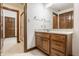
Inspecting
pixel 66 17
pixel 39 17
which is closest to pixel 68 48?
pixel 66 17

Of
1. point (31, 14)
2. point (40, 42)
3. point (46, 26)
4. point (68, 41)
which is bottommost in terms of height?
point (40, 42)

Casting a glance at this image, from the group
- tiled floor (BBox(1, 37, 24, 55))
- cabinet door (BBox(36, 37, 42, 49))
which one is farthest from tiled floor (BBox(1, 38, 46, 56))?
cabinet door (BBox(36, 37, 42, 49))

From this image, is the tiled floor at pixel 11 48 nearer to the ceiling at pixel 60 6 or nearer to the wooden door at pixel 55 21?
the wooden door at pixel 55 21

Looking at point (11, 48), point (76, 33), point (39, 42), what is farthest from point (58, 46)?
point (11, 48)

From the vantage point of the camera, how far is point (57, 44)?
1.59 metres

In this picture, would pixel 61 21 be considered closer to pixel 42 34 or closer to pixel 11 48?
pixel 42 34

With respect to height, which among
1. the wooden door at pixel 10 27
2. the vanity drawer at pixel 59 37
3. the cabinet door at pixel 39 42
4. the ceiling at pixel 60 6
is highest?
the ceiling at pixel 60 6

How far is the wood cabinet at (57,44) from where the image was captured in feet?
4.75

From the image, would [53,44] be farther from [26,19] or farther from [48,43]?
[26,19]

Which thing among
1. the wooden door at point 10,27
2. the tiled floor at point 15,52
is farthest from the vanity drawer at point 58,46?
the wooden door at point 10,27

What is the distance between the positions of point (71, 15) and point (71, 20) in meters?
0.10

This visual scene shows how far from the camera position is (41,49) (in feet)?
6.97

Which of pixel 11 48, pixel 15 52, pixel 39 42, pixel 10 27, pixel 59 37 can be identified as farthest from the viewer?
pixel 10 27

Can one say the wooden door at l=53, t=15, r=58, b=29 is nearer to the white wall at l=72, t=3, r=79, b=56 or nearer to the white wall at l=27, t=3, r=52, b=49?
the white wall at l=27, t=3, r=52, b=49
